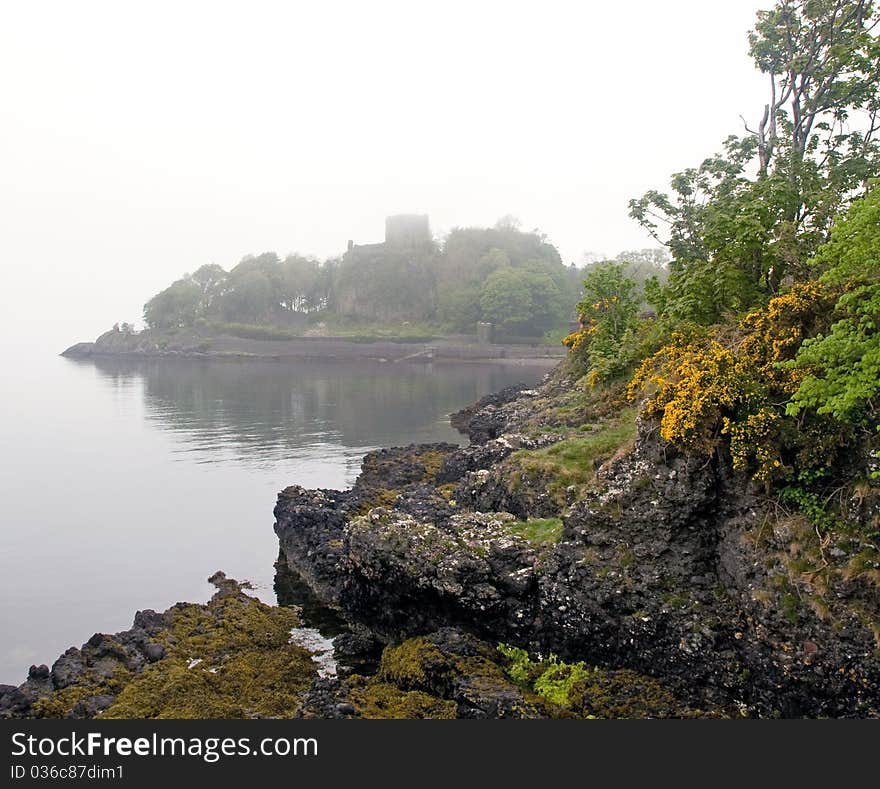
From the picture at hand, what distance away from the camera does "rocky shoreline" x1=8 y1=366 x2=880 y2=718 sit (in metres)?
12.9

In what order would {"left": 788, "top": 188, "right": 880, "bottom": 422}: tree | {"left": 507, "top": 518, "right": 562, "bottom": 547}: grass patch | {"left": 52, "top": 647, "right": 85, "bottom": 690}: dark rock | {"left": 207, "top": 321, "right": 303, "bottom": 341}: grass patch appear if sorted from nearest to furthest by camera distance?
{"left": 788, "top": 188, "right": 880, "bottom": 422}: tree, {"left": 52, "top": 647, "right": 85, "bottom": 690}: dark rock, {"left": 507, "top": 518, "right": 562, "bottom": 547}: grass patch, {"left": 207, "top": 321, "right": 303, "bottom": 341}: grass patch

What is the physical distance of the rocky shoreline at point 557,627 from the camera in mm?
12914

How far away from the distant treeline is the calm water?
→ 64251 millimetres

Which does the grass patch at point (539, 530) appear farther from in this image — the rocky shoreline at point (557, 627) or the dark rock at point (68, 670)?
the dark rock at point (68, 670)

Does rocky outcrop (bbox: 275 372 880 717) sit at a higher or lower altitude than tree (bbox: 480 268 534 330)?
lower

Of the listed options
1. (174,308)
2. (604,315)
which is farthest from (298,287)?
(604,315)

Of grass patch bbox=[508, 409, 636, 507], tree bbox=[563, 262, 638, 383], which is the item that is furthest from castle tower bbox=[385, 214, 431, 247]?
grass patch bbox=[508, 409, 636, 507]

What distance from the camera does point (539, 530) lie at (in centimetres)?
1731

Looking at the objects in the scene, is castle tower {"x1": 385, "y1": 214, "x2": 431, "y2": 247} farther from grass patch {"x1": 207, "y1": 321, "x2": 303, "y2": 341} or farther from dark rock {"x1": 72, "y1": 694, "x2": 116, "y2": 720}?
dark rock {"x1": 72, "y1": 694, "x2": 116, "y2": 720}

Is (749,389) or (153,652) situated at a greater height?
(749,389)

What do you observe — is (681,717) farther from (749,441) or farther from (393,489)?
(393,489)

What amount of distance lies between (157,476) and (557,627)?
31685 mm

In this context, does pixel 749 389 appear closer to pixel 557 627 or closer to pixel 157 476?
pixel 557 627

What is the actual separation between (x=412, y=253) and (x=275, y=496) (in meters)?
135
